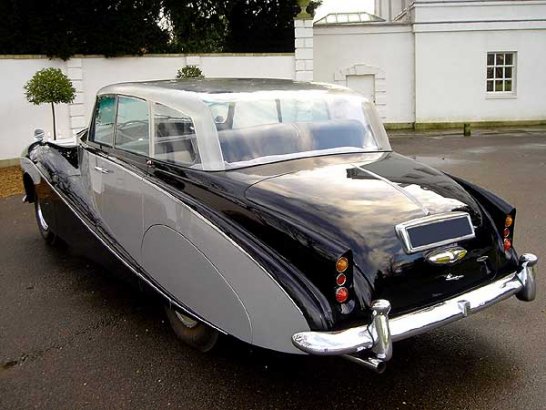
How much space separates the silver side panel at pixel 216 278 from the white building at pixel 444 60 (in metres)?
16.1

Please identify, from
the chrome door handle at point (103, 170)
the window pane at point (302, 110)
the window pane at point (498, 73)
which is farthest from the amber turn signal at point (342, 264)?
the window pane at point (498, 73)

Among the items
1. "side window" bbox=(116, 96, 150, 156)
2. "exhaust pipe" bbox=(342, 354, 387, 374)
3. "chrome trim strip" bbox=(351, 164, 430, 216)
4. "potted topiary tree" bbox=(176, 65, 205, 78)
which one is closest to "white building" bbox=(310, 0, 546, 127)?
"potted topiary tree" bbox=(176, 65, 205, 78)

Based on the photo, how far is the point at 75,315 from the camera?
4262 mm

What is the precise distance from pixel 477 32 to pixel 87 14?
12.8 meters

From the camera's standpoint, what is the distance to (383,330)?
263 cm

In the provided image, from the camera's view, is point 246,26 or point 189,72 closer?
point 189,72

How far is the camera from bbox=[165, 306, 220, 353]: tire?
3387 millimetres


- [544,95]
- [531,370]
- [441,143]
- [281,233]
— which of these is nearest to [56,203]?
[281,233]

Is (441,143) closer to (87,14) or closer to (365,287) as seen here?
(87,14)

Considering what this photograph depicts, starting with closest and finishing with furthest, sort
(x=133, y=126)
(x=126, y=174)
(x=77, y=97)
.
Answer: (x=126, y=174) → (x=133, y=126) → (x=77, y=97)

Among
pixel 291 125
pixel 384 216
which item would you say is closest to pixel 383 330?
pixel 384 216

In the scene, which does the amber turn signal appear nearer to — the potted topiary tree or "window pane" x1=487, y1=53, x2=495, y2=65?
the potted topiary tree

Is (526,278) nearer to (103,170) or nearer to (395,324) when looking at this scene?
(395,324)

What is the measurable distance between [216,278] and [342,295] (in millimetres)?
707
